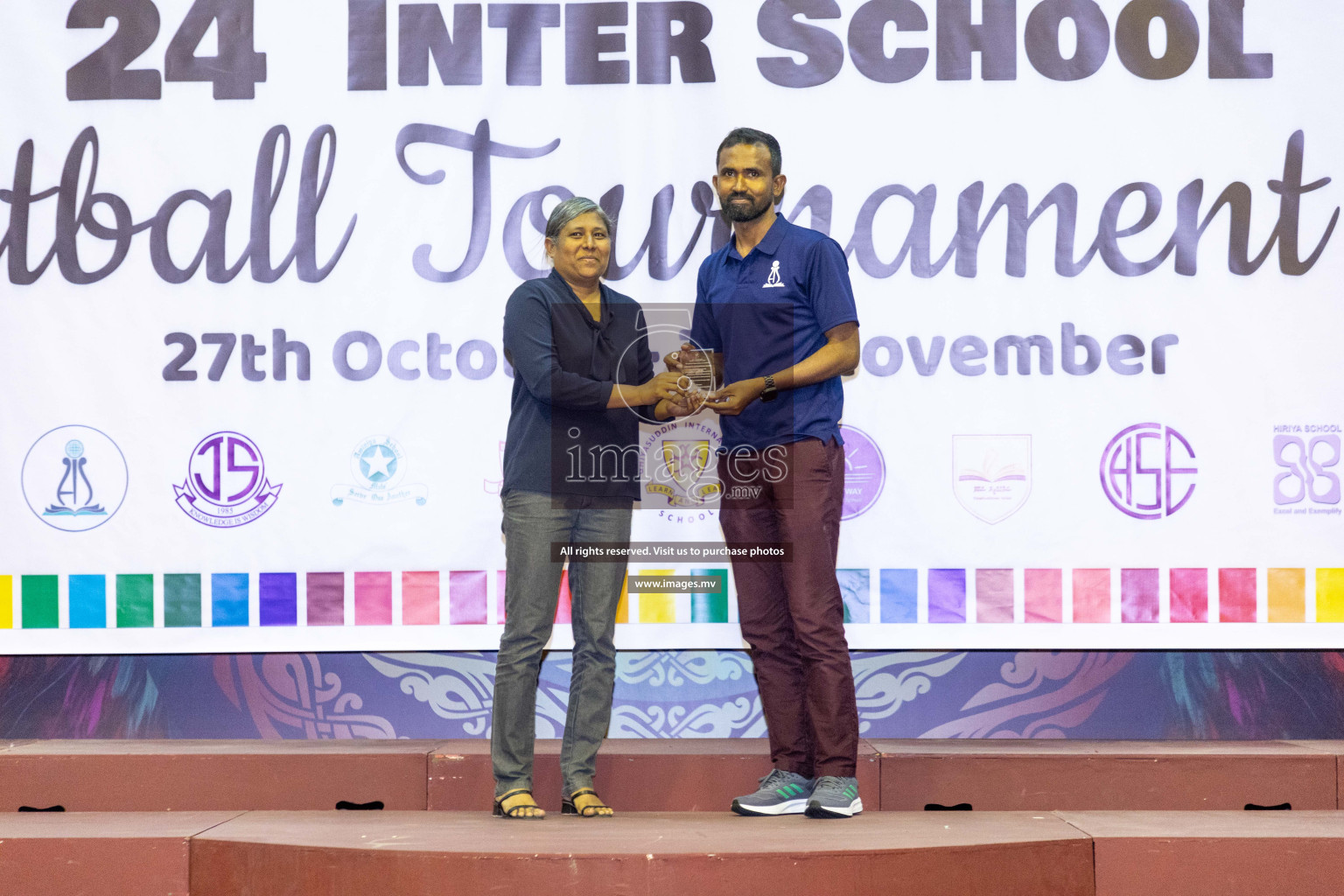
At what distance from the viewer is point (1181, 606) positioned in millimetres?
3393

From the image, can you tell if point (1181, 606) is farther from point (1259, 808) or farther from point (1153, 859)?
point (1153, 859)

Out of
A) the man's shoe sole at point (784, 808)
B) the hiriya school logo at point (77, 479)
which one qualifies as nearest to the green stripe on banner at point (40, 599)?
the hiriya school logo at point (77, 479)

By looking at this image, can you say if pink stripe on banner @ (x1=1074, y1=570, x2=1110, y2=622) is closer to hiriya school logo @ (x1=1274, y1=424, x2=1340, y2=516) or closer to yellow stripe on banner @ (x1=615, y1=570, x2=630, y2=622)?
hiriya school logo @ (x1=1274, y1=424, x2=1340, y2=516)

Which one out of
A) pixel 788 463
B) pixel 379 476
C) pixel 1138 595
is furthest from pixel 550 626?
pixel 1138 595

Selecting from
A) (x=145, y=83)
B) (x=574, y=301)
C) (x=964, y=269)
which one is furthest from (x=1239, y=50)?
(x=145, y=83)

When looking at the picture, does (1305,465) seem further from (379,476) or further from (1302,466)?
(379,476)

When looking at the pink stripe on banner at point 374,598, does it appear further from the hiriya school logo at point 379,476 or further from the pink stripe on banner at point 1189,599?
the pink stripe on banner at point 1189,599

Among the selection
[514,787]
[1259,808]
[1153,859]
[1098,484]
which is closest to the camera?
[1153,859]

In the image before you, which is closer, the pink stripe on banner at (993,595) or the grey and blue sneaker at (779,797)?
the grey and blue sneaker at (779,797)

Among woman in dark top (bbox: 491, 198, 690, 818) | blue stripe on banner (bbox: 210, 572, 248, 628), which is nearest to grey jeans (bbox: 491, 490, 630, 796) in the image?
woman in dark top (bbox: 491, 198, 690, 818)

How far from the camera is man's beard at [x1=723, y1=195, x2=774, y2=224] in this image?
2.90 m

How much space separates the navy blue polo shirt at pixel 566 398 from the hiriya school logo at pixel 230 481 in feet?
3.15

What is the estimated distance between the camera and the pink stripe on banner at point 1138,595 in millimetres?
3387

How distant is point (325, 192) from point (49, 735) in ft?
6.07
